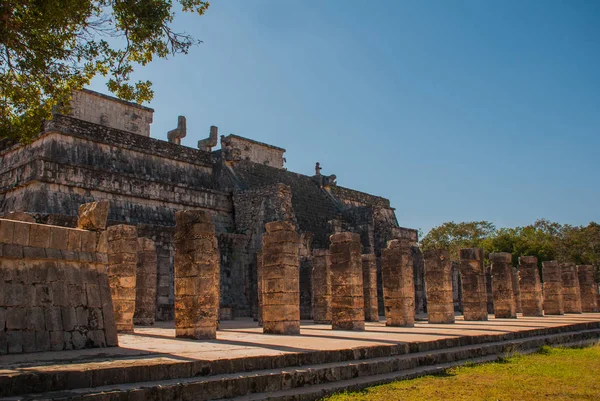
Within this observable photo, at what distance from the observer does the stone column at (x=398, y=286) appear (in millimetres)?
15125

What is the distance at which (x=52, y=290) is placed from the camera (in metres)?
7.54

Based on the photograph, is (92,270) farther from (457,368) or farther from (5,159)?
(5,159)

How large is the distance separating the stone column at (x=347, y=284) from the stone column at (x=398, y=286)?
1316 millimetres

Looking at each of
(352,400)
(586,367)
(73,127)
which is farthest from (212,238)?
(73,127)

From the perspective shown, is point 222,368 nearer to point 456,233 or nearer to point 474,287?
point 474,287

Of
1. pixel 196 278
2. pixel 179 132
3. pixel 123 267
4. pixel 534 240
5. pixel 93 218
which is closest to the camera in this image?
pixel 93 218

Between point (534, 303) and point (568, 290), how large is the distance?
430 cm

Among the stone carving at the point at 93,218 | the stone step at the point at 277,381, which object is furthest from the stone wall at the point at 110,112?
the stone step at the point at 277,381

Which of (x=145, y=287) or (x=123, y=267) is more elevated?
(x=123, y=267)

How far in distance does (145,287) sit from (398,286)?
21.8ft

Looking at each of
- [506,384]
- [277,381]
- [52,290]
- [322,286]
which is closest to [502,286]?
[322,286]

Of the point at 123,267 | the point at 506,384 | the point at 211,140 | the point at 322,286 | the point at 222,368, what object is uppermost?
the point at 211,140

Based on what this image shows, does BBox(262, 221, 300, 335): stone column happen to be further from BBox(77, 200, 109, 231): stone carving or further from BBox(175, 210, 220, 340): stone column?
BBox(77, 200, 109, 231): stone carving

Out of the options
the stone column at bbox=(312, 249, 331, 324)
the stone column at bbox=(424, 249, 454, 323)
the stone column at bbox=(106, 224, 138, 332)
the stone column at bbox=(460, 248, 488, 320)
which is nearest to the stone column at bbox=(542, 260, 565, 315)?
the stone column at bbox=(460, 248, 488, 320)
